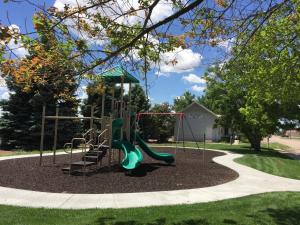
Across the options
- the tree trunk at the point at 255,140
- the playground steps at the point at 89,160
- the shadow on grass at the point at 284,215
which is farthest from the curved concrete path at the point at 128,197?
the tree trunk at the point at 255,140

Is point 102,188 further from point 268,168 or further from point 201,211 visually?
point 268,168

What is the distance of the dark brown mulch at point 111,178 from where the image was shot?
11.2m

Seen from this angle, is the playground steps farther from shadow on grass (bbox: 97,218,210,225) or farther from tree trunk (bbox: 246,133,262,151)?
tree trunk (bbox: 246,133,262,151)

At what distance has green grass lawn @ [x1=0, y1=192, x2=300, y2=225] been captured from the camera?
7.44m

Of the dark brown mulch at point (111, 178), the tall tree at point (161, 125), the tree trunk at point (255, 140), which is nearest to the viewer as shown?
the dark brown mulch at point (111, 178)

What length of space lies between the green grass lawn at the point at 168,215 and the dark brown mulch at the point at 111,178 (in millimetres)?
2426

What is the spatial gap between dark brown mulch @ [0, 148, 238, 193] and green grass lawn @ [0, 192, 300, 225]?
2426 millimetres

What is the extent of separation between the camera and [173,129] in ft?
158

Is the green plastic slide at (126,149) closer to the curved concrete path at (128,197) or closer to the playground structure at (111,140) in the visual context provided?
the playground structure at (111,140)

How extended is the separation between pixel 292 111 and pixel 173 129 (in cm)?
2168

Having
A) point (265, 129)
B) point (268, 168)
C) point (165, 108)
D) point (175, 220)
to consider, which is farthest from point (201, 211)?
point (165, 108)

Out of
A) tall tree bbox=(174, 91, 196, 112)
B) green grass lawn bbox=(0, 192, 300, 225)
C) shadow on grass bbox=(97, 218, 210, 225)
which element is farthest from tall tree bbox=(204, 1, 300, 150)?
tall tree bbox=(174, 91, 196, 112)

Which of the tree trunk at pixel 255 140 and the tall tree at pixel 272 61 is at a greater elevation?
the tall tree at pixel 272 61

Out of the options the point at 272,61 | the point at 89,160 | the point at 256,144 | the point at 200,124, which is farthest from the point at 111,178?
the point at 200,124
